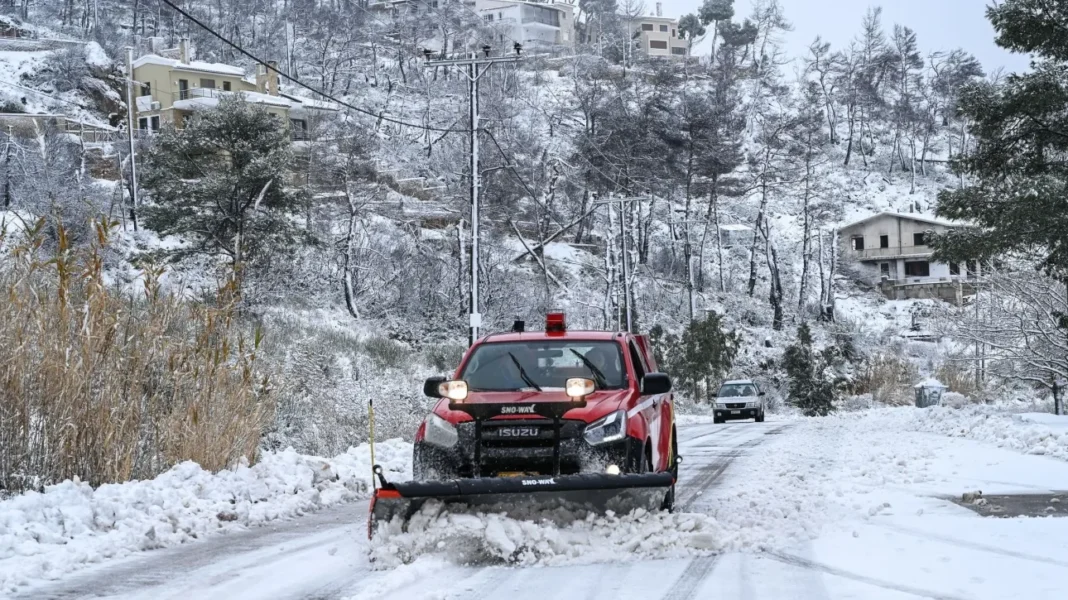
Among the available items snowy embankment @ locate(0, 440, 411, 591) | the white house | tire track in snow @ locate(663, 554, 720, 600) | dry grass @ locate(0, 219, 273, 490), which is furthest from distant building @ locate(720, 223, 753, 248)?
tire track in snow @ locate(663, 554, 720, 600)

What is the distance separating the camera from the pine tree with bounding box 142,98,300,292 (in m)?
44.6

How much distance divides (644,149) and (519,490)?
187ft

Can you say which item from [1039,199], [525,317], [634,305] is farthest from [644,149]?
[1039,199]

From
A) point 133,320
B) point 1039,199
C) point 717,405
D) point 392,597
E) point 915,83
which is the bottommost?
point 717,405

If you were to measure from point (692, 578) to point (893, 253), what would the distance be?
81962 mm

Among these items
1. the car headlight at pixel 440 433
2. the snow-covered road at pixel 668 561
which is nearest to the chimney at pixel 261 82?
the snow-covered road at pixel 668 561

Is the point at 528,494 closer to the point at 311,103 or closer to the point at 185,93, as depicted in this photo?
the point at 185,93

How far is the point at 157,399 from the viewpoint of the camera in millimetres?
11070

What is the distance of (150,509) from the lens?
9289 mm

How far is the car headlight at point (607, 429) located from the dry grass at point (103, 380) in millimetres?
4646

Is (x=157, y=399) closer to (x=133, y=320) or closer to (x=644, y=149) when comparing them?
(x=133, y=320)

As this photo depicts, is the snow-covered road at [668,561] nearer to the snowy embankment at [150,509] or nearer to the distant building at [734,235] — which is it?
the snowy embankment at [150,509]

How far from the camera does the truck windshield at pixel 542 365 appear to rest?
9.42 metres

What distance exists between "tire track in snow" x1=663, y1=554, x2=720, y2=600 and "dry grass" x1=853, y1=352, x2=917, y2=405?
47.8 metres
